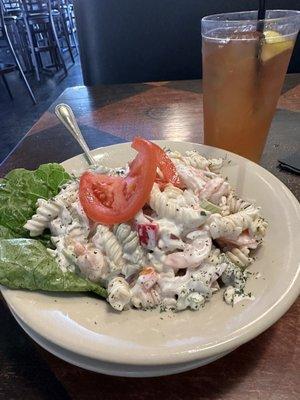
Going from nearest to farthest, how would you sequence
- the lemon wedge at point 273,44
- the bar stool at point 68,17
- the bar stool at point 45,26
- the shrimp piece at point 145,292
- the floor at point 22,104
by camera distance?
1. the shrimp piece at point 145,292
2. the lemon wedge at point 273,44
3. the floor at point 22,104
4. the bar stool at point 45,26
5. the bar stool at point 68,17

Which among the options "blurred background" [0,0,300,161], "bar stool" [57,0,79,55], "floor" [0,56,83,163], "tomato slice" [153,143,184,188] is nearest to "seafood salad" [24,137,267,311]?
"tomato slice" [153,143,184,188]

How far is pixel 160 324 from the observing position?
54 cm

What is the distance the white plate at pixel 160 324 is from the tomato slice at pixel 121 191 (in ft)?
0.48

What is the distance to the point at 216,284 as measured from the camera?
0.61 m

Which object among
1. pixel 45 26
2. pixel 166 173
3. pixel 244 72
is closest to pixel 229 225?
pixel 166 173

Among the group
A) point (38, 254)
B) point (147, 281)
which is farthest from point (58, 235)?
point (147, 281)

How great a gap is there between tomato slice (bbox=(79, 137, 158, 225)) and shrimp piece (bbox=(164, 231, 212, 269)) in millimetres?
103

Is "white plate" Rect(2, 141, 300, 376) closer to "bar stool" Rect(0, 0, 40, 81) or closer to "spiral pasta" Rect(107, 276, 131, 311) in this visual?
"spiral pasta" Rect(107, 276, 131, 311)

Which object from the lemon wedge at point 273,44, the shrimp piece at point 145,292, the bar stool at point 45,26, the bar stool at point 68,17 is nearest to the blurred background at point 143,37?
the lemon wedge at point 273,44

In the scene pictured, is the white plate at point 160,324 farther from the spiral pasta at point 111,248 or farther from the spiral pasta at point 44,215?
the spiral pasta at point 44,215

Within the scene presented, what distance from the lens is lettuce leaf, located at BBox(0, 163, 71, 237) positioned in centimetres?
77

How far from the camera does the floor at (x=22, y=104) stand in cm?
372

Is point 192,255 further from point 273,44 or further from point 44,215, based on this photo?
point 273,44

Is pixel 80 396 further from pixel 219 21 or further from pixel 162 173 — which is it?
pixel 219 21
